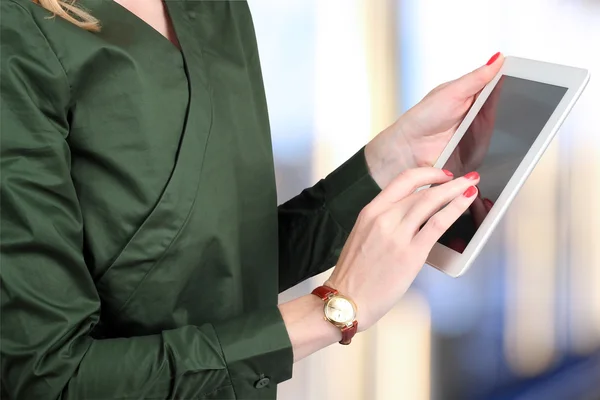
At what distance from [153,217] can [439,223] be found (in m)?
0.25

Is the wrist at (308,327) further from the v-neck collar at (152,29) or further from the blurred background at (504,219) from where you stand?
the blurred background at (504,219)

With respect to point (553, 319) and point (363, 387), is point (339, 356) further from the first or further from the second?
point (553, 319)

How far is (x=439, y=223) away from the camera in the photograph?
511mm

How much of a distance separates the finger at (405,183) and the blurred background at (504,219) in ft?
1.36

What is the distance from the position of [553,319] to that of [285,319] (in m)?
0.58

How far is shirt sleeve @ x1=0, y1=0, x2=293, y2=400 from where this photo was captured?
47cm

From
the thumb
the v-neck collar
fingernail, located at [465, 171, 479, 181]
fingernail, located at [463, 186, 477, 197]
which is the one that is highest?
the thumb

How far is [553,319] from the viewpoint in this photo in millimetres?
951

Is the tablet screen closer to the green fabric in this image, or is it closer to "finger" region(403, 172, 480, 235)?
"finger" region(403, 172, 480, 235)

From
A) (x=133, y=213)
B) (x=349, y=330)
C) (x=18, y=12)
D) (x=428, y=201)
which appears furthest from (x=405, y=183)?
(x=18, y=12)

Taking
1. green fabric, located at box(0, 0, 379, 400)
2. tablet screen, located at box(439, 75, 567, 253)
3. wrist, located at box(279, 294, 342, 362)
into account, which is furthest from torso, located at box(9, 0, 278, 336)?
tablet screen, located at box(439, 75, 567, 253)

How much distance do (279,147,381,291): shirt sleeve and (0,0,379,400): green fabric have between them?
0.28 feet

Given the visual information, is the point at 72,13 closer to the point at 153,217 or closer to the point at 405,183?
the point at 153,217

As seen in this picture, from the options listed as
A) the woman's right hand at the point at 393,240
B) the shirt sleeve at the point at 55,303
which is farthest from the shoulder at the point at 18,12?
the woman's right hand at the point at 393,240
